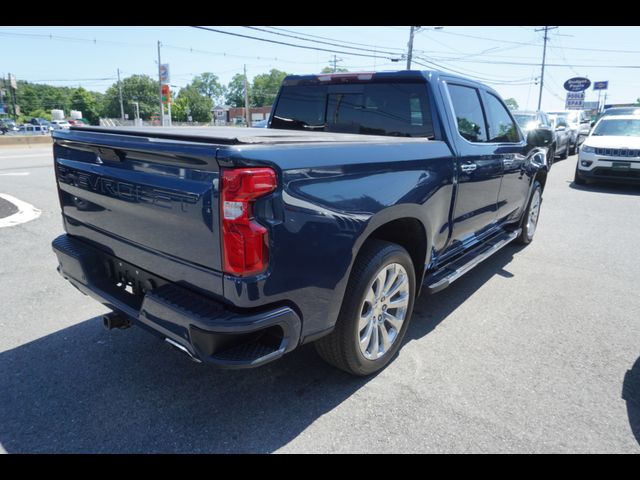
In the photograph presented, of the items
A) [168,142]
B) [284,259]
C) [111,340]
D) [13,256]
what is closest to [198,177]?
[168,142]

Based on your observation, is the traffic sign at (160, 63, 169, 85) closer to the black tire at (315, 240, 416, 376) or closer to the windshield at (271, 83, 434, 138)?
the windshield at (271, 83, 434, 138)

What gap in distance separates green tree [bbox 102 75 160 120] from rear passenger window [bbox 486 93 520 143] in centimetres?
10931

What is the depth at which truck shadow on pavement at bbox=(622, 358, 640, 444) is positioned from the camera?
8.22ft

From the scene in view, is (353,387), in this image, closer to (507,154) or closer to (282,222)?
(282,222)

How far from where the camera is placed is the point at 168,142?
2.07m

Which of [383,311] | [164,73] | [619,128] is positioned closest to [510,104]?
[164,73]

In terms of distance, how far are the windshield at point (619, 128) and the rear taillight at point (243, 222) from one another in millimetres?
12172

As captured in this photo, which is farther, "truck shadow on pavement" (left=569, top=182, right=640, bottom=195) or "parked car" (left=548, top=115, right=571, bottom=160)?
"parked car" (left=548, top=115, right=571, bottom=160)

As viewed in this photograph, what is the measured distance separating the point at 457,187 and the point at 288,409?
6.66ft

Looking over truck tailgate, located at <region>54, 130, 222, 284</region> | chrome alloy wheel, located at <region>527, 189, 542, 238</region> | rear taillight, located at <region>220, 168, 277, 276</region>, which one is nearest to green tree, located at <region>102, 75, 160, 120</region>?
chrome alloy wheel, located at <region>527, 189, 542, 238</region>

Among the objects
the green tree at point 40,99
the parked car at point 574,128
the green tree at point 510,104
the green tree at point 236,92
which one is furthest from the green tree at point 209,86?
the parked car at point 574,128

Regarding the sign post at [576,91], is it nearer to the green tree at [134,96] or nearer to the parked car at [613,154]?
the parked car at [613,154]

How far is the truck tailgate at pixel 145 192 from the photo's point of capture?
196 cm

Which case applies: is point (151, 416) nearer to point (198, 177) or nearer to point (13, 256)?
point (198, 177)
